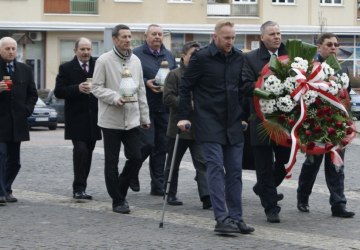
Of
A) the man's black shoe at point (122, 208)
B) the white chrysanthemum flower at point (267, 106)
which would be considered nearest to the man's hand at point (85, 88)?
the man's black shoe at point (122, 208)

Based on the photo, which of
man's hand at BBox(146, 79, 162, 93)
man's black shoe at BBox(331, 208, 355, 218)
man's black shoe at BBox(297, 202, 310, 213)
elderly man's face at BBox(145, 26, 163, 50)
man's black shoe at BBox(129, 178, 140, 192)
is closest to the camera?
man's black shoe at BBox(331, 208, 355, 218)

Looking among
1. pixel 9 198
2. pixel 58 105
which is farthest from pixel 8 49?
pixel 58 105

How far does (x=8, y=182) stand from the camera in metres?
12.6

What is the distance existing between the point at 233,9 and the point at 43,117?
75.7 ft

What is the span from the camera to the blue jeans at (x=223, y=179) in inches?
395

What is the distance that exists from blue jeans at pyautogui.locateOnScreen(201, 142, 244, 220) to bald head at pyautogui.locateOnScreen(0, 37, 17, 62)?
3.32 meters

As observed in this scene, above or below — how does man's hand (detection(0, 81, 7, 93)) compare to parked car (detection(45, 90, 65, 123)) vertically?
above

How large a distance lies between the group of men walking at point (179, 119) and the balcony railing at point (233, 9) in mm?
44729

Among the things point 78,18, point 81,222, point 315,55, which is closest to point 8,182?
point 81,222

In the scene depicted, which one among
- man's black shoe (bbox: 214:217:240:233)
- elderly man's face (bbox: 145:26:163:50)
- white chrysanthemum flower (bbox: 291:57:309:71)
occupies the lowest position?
man's black shoe (bbox: 214:217:240:233)

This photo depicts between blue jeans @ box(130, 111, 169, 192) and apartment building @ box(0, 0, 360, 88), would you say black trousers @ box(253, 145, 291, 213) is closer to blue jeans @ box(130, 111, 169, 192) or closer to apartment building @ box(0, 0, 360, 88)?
blue jeans @ box(130, 111, 169, 192)

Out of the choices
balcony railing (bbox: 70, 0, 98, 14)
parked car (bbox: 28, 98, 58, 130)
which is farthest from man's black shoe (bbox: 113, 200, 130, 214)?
balcony railing (bbox: 70, 0, 98, 14)

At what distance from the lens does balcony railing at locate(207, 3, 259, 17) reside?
57.7 m

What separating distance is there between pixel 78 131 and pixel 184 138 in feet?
4.22
